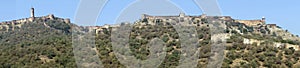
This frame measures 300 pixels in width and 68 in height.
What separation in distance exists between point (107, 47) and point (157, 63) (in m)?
6.69

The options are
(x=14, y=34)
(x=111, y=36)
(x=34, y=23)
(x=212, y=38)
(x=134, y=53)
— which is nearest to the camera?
(x=134, y=53)

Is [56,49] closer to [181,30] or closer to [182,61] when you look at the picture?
[182,61]

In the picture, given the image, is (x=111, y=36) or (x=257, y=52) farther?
(x=111, y=36)

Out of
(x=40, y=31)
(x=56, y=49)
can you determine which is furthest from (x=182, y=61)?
(x=40, y=31)

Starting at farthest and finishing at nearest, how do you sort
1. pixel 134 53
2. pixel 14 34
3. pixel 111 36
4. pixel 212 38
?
pixel 14 34 < pixel 111 36 < pixel 212 38 < pixel 134 53

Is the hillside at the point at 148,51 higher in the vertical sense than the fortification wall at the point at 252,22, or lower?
lower

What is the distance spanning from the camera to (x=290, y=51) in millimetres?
37562

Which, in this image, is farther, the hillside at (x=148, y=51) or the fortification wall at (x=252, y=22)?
the fortification wall at (x=252, y=22)

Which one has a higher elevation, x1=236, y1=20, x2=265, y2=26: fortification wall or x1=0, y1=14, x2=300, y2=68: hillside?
x1=236, y1=20, x2=265, y2=26: fortification wall

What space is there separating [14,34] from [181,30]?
20.8 meters

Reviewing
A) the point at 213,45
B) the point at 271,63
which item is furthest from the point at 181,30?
the point at 271,63

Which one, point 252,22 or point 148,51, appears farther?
point 252,22

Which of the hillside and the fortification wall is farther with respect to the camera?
the fortification wall

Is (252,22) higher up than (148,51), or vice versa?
(252,22)
